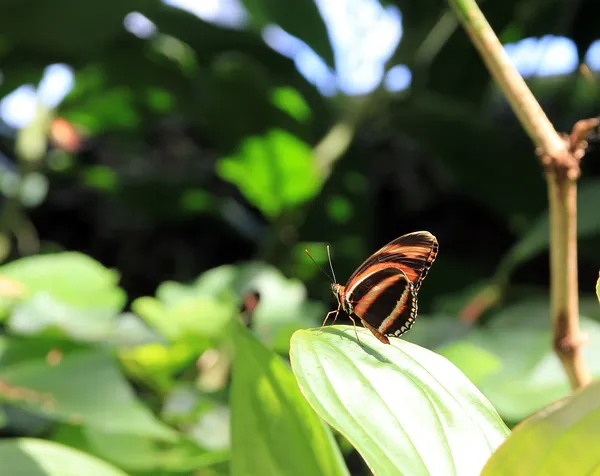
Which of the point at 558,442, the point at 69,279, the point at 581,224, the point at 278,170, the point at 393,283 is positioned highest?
the point at 278,170

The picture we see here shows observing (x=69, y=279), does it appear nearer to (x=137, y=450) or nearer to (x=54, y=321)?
(x=54, y=321)

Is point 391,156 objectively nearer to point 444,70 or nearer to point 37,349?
point 444,70

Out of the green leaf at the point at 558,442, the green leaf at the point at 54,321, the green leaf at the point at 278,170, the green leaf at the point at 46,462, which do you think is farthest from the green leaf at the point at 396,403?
the green leaf at the point at 278,170

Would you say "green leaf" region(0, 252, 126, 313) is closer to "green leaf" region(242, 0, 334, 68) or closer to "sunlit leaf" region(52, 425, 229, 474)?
"sunlit leaf" region(52, 425, 229, 474)

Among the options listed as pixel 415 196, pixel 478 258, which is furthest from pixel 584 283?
pixel 415 196

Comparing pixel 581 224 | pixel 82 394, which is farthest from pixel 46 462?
pixel 581 224

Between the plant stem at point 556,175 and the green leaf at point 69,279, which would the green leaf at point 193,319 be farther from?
the plant stem at point 556,175
